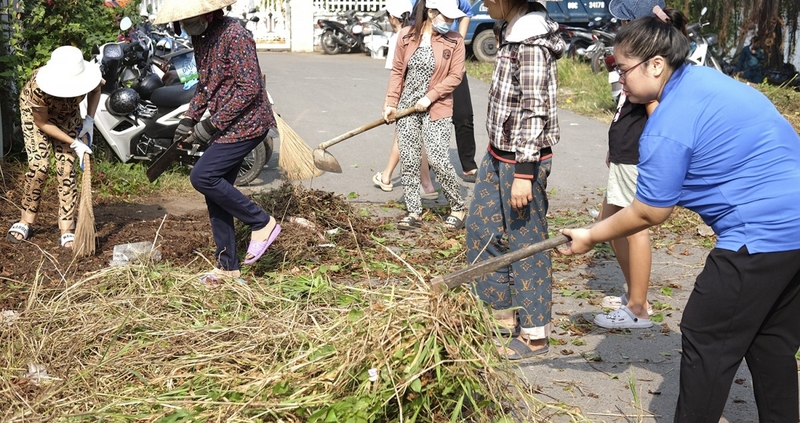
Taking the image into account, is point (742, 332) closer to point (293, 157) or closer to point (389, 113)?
point (389, 113)

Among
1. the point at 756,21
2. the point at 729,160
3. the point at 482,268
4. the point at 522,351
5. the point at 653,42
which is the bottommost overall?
the point at 756,21

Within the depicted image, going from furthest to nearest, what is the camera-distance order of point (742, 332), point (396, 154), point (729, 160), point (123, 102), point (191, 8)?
point (396, 154)
point (123, 102)
point (191, 8)
point (742, 332)
point (729, 160)

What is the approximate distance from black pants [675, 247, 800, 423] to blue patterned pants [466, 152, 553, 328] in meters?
1.24

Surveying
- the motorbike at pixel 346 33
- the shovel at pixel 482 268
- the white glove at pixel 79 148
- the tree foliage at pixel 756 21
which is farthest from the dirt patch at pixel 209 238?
the motorbike at pixel 346 33

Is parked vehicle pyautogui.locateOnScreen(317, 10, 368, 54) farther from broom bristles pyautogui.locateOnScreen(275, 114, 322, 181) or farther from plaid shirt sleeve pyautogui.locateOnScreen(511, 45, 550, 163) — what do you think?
plaid shirt sleeve pyautogui.locateOnScreen(511, 45, 550, 163)

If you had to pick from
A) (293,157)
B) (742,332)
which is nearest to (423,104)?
(293,157)

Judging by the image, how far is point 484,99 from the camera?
44.9 ft

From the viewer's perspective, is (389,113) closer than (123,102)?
Yes

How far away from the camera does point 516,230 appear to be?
4379 mm

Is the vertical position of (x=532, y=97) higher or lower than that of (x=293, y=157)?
higher

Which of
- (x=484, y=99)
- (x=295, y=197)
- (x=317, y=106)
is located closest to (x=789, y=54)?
(x=484, y=99)

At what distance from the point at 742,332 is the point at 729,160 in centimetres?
63

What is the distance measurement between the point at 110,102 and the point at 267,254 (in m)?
3.01

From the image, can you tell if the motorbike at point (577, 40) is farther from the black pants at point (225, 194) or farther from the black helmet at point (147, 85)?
the black pants at point (225, 194)
